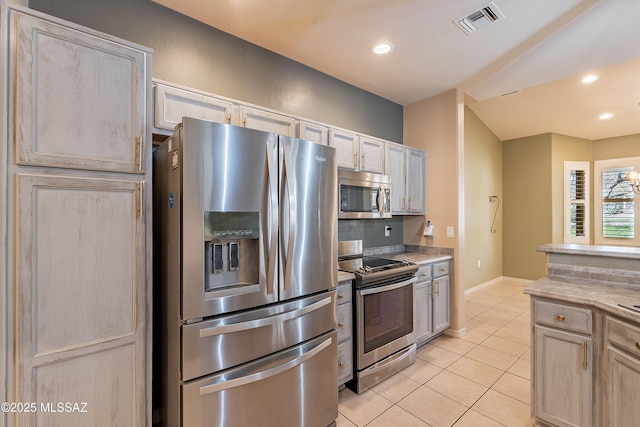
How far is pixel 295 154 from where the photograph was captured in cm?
175

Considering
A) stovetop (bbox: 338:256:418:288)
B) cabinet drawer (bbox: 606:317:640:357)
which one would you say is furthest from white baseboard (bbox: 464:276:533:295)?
cabinet drawer (bbox: 606:317:640:357)

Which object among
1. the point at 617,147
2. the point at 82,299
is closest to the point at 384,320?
the point at 82,299

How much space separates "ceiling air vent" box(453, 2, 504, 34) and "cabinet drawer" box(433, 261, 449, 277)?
7.35 ft

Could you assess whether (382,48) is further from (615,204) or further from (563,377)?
(615,204)

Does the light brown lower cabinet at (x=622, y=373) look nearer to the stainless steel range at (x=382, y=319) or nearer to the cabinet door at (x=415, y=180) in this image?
→ the stainless steel range at (x=382, y=319)

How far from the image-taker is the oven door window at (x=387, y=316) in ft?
7.91

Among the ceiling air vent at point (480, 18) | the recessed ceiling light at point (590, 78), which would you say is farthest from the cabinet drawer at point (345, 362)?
the recessed ceiling light at point (590, 78)

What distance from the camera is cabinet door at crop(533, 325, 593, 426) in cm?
168

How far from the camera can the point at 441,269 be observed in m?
3.30

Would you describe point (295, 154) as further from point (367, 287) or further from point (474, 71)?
point (474, 71)

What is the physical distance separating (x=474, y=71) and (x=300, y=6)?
6.63 feet

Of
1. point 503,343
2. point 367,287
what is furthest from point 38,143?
point 503,343

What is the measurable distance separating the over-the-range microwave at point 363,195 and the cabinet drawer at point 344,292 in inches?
25.5

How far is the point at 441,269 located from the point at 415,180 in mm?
1120
